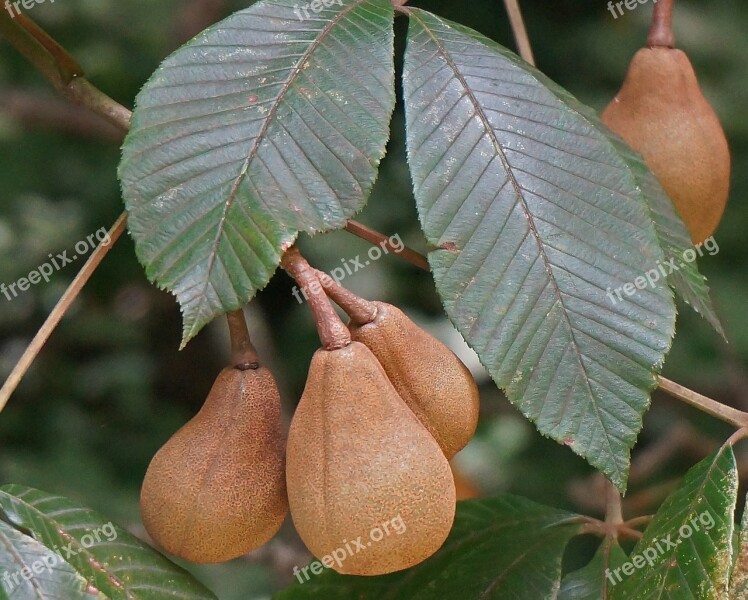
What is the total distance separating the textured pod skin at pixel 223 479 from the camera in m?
0.82

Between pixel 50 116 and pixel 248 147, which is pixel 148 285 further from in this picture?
pixel 248 147

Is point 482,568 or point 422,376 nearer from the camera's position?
point 422,376

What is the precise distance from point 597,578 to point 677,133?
0.46 meters

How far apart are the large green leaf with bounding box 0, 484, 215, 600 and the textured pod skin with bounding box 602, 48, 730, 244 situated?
2.03 ft

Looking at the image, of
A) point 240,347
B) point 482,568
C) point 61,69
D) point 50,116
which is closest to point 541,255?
point 240,347

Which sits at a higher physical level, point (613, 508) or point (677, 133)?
point (677, 133)

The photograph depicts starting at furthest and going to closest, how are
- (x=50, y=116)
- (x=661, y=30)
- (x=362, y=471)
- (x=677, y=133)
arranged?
1. (x=50, y=116)
2. (x=661, y=30)
3. (x=677, y=133)
4. (x=362, y=471)

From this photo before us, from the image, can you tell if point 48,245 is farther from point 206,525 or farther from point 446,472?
point 446,472

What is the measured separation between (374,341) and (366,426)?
10cm

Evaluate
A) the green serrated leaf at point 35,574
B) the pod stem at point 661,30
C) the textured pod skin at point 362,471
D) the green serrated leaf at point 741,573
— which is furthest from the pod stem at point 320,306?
the pod stem at point 661,30

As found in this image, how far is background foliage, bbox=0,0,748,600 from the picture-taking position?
6.17 feet

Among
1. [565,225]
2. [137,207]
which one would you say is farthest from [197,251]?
[565,225]

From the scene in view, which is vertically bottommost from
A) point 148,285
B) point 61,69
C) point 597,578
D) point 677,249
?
point 597,578

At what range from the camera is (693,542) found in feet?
→ 2.84
